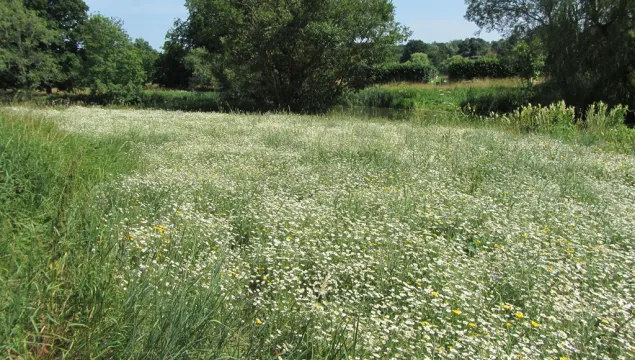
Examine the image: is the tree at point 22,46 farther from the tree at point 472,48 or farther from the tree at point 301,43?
the tree at point 472,48

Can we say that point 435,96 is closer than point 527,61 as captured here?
No

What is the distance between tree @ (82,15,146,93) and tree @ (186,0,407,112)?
9487 mm

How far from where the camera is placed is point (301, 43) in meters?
20.8

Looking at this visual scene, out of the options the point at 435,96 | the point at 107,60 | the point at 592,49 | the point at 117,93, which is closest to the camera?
the point at 592,49

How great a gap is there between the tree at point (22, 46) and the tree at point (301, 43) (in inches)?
566

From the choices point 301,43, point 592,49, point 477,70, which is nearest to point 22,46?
point 301,43

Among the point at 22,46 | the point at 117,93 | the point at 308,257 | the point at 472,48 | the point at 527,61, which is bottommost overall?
the point at 308,257

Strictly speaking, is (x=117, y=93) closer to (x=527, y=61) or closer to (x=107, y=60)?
(x=107, y=60)

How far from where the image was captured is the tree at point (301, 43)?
20.1 metres

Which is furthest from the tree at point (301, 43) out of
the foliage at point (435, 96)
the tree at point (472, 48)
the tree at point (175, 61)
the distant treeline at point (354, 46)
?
→ the tree at point (472, 48)

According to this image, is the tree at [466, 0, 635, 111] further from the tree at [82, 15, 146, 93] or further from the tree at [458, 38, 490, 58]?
the tree at [458, 38, 490, 58]

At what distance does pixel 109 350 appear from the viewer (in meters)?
2.18

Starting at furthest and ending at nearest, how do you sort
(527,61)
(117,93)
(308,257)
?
(117,93) → (527,61) → (308,257)

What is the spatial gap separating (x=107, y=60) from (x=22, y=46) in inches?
227
